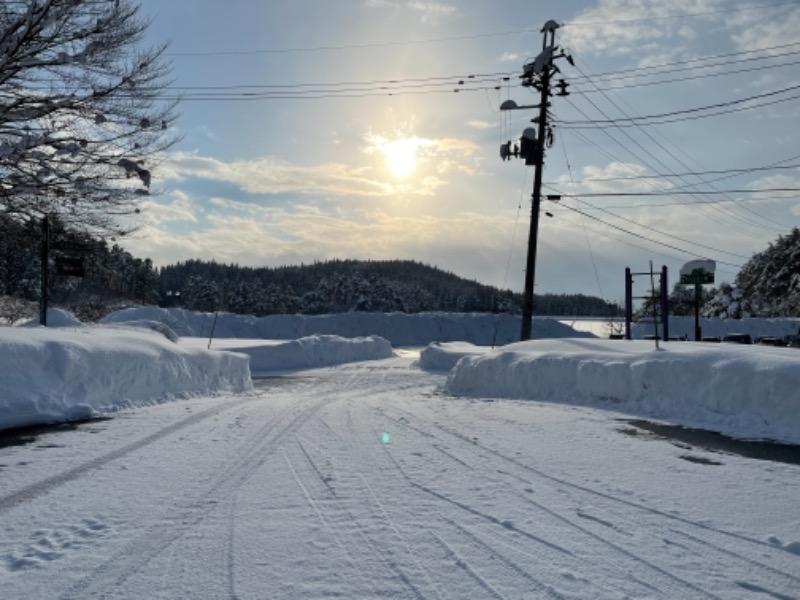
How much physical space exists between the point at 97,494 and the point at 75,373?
6.39 meters

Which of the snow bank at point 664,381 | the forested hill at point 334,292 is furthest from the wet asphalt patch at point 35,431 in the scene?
the forested hill at point 334,292

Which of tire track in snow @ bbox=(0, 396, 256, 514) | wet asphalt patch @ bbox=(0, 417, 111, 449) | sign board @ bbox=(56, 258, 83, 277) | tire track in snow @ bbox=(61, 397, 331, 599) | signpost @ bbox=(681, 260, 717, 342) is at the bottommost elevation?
wet asphalt patch @ bbox=(0, 417, 111, 449)

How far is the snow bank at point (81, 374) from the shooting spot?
32.3ft

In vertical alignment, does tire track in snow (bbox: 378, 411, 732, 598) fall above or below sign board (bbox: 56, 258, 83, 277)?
below

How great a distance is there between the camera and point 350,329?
235 ft

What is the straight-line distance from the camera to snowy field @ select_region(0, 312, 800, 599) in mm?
3816

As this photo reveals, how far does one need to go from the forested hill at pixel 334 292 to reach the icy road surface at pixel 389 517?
98.4 metres

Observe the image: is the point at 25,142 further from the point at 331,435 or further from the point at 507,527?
the point at 507,527

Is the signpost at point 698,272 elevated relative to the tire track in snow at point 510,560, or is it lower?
elevated

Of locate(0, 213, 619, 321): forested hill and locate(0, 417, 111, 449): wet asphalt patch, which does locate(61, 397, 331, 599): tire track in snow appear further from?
locate(0, 213, 619, 321): forested hill

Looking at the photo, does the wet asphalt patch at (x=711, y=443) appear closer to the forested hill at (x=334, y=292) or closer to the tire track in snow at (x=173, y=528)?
the tire track in snow at (x=173, y=528)

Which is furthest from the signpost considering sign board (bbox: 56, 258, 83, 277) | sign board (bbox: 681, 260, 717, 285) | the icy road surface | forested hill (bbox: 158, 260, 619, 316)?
forested hill (bbox: 158, 260, 619, 316)

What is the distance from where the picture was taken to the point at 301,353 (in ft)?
112

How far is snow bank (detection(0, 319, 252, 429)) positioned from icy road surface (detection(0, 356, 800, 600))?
1.46 m
